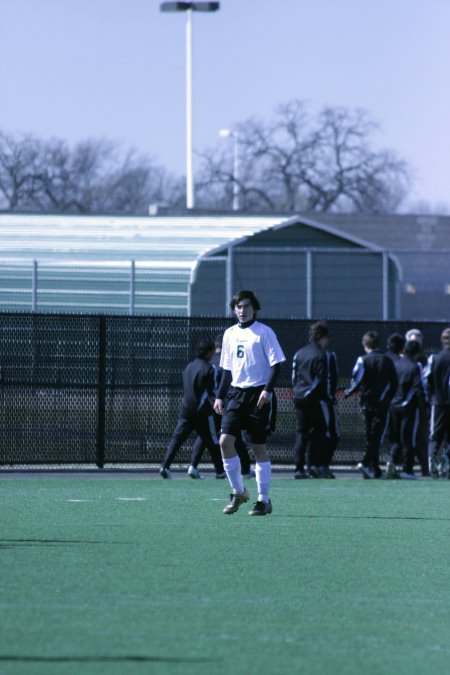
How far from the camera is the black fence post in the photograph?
20672 millimetres

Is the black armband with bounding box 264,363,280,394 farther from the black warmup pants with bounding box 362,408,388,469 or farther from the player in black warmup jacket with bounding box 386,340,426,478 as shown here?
the player in black warmup jacket with bounding box 386,340,426,478

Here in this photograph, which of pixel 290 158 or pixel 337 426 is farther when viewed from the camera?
pixel 290 158

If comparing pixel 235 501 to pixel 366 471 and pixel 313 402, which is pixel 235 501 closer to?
pixel 313 402

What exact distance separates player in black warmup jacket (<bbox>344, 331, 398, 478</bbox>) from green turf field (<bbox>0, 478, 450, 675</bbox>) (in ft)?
15.1

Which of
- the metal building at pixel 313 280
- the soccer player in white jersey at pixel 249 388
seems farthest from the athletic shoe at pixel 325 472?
the metal building at pixel 313 280

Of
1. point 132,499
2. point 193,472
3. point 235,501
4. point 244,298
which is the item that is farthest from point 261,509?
point 193,472

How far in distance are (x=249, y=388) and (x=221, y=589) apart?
4.85m

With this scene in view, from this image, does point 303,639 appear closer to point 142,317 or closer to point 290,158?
point 142,317

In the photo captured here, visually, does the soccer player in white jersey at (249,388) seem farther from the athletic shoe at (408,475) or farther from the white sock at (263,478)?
the athletic shoe at (408,475)

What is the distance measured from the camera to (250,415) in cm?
1348

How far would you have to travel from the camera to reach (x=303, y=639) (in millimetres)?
7184

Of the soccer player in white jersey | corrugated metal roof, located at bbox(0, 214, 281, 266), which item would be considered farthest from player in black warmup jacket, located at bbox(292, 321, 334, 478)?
corrugated metal roof, located at bbox(0, 214, 281, 266)

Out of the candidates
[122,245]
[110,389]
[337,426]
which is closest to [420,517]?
[337,426]

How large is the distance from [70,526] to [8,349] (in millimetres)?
8113
